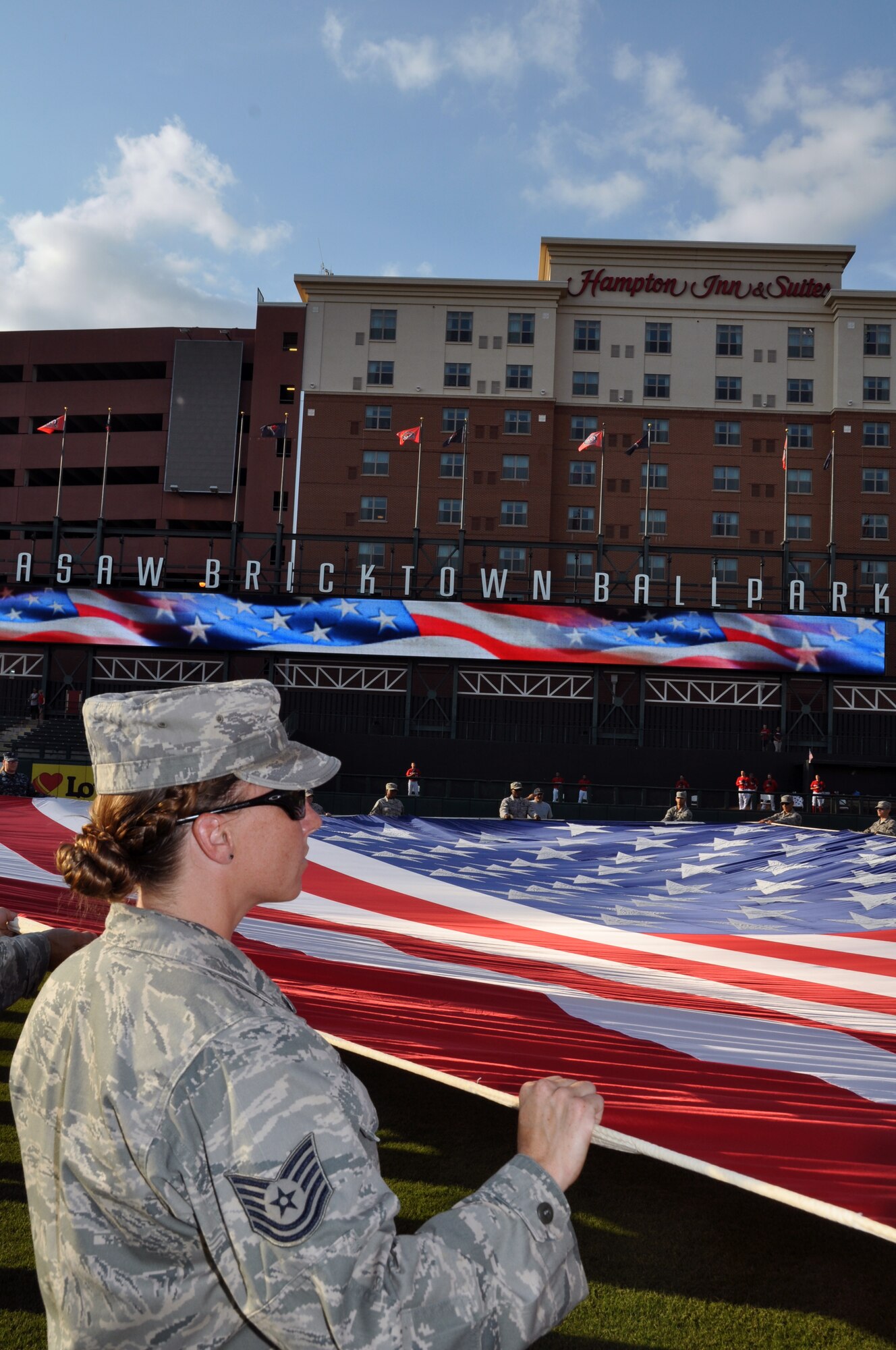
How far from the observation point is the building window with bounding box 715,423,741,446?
48.5 m

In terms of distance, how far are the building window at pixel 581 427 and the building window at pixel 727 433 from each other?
589 cm

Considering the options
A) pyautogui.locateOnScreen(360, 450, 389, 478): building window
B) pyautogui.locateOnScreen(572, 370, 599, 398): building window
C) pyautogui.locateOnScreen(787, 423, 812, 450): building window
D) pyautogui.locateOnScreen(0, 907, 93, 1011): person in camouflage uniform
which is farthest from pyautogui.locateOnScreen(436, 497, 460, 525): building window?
pyautogui.locateOnScreen(0, 907, 93, 1011): person in camouflage uniform

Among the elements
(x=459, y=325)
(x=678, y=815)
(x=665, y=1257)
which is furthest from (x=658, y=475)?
(x=665, y=1257)

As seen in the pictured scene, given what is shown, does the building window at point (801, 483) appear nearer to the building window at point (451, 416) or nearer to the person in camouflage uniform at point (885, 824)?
the building window at point (451, 416)

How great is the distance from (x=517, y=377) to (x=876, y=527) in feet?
60.3

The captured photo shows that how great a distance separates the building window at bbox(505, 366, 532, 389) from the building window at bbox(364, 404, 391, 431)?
5878 millimetres

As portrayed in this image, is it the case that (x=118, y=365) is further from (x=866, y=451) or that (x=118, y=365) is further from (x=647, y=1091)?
(x=647, y=1091)

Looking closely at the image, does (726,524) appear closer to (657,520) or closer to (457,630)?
(657,520)

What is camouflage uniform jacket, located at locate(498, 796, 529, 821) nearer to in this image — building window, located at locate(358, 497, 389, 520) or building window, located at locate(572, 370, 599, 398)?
building window, located at locate(358, 497, 389, 520)

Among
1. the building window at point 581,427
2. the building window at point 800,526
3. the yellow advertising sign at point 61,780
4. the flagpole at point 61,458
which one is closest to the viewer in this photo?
the yellow advertising sign at point 61,780

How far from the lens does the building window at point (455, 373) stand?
1914 inches

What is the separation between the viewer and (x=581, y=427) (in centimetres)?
4884

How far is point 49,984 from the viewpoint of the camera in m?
1.63

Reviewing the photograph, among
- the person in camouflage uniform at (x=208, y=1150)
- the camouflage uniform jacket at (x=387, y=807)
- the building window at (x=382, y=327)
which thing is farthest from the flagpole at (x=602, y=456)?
the person in camouflage uniform at (x=208, y=1150)
